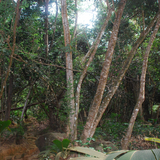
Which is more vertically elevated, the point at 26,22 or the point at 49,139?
the point at 26,22

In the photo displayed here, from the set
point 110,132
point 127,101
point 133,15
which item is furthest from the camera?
point 127,101

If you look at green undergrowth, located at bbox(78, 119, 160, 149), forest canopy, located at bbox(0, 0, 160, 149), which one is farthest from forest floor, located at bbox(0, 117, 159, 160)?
forest canopy, located at bbox(0, 0, 160, 149)

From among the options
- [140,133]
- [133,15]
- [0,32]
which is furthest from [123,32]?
[0,32]

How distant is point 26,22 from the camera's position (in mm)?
4914

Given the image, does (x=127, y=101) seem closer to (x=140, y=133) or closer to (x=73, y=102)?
(x=140, y=133)

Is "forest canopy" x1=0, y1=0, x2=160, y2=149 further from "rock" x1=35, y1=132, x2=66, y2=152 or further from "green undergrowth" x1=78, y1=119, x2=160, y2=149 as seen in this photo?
"green undergrowth" x1=78, y1=119, x2=160, y2=149

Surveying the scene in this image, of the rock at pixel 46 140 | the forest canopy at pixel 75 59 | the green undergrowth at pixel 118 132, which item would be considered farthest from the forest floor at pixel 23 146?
the forest canopy at pixel 75 59

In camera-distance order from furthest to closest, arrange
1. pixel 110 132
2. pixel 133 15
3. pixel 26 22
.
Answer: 1. pixel 133 15
2. pixel 110 132
3. pixel 26 22

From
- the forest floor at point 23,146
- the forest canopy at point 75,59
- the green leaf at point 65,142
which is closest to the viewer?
the green leaf at point 65,142

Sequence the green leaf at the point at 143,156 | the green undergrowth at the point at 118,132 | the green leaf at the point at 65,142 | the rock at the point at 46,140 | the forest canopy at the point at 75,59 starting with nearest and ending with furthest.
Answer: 1. the green leaf at the point at 143,156
2. the green leaf at the point at 65,142
3. the forest canopy at the point at 75,59
4. the rock at the point at 46,140
5. the green undergrowth at the point at 118,132

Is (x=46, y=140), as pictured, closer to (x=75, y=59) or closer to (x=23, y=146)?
(x=23, y=146)

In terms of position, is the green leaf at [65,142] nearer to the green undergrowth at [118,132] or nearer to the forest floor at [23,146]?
the forest floor at [23,146]

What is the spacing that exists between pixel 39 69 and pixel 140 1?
4.34 m

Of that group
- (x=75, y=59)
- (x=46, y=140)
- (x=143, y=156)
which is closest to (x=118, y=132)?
(x=46, y=140)
